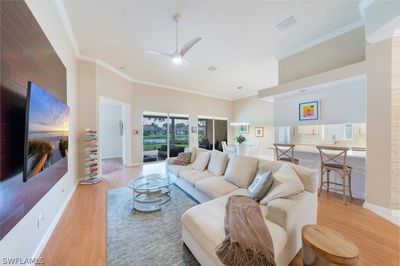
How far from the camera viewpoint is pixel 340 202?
2.99m

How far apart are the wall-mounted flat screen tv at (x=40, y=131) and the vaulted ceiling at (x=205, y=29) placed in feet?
6.17

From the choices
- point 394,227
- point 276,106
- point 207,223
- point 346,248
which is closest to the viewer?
point 346,248

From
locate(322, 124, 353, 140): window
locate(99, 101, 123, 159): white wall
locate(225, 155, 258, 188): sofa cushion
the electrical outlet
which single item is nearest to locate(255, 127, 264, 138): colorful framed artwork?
locate(322, 124, 353, 140): window

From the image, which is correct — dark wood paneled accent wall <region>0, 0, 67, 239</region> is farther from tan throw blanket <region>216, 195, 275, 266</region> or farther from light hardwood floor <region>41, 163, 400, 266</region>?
tan throw blanket <region>216, 195, 275, 266</region>

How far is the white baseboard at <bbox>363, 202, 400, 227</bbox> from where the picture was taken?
2393 millimetres

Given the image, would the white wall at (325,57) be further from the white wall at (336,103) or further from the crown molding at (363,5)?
the crown molding at (363,5)

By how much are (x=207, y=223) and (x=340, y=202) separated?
299 cm

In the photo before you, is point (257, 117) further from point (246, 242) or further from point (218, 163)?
point (246, 242)

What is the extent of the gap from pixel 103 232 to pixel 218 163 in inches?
84.4

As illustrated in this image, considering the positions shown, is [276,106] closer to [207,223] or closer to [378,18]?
[378,18]

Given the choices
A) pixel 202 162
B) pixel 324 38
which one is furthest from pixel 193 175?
pixel 324 38

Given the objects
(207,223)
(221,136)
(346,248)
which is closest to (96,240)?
(207,223)

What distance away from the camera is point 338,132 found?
4168 mm

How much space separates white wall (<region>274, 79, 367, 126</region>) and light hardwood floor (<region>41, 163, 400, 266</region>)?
1729 mm
